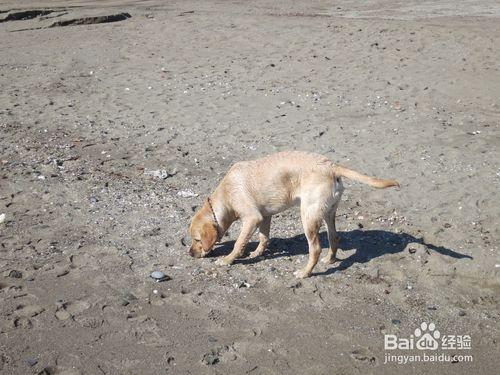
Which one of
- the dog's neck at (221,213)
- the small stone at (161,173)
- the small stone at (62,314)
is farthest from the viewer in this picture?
the small stone at (161,173)

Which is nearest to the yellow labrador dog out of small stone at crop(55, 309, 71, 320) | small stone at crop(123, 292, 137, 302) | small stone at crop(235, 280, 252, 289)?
small stone at crop(235, 280, 252, 289)

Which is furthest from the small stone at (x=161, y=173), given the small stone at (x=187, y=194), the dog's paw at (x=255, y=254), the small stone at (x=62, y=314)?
the small stone at (x=62, y=314)

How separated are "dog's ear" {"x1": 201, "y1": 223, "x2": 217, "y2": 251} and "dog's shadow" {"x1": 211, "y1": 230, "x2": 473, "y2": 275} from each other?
48cm

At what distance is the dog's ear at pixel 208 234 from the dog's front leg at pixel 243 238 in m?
0.28

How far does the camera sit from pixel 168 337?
544 cm

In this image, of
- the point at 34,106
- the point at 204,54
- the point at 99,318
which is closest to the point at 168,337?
the point at 99,318

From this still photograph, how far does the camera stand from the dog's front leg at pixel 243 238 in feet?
21.3

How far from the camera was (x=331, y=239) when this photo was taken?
21.9 ft

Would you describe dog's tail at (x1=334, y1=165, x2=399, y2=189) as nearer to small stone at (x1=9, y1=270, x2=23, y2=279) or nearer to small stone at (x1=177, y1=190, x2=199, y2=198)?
small stone at (x1=177, y1=190, x2=199, y2=198)

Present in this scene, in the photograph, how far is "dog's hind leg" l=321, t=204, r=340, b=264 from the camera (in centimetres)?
643

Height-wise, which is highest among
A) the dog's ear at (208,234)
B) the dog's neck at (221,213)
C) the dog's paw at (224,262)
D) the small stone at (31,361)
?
the dog's neck at (221,213)

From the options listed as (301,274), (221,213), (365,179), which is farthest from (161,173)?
(365,179)

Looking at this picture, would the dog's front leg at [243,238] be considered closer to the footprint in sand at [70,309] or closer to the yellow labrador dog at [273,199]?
the yellow labrador dog at [273,199]

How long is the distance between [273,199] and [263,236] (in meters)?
0.62
